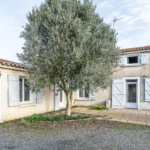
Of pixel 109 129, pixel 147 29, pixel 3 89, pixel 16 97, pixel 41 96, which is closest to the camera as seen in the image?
pixel 109 129

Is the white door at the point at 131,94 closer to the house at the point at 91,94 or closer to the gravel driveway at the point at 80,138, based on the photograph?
the house at the point at 91,94

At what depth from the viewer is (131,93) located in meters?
10.9

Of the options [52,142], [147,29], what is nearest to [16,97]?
[52,142]

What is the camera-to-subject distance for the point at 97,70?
6004 millimetres

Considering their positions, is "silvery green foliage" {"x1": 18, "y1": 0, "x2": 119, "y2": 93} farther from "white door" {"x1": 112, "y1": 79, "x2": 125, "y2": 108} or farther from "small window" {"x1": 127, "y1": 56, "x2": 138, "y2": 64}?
"small window" {"x1": 127, "y1": 56, "x2": 138, "y2": 64}

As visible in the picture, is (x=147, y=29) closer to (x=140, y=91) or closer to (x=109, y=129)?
(x=140, y=91)

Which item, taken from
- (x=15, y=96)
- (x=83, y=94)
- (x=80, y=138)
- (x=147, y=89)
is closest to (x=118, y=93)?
(x=147, y=89)

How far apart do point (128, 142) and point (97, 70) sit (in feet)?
9.42

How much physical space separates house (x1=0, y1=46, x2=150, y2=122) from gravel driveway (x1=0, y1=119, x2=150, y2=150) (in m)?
1.94

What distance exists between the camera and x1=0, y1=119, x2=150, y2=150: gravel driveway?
12.6ft

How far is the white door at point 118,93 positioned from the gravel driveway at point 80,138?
5.00 m

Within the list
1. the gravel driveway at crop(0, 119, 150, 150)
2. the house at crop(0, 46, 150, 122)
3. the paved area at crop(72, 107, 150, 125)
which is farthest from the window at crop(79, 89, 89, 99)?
the gravel driveway at crop(0, 119, 150, 150)

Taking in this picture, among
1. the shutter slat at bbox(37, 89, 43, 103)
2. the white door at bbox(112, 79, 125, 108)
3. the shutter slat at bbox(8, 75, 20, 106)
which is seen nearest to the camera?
the shutter slat at bbox(8, 75, 20, 106)

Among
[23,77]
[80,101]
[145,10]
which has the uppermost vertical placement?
[145,10]
